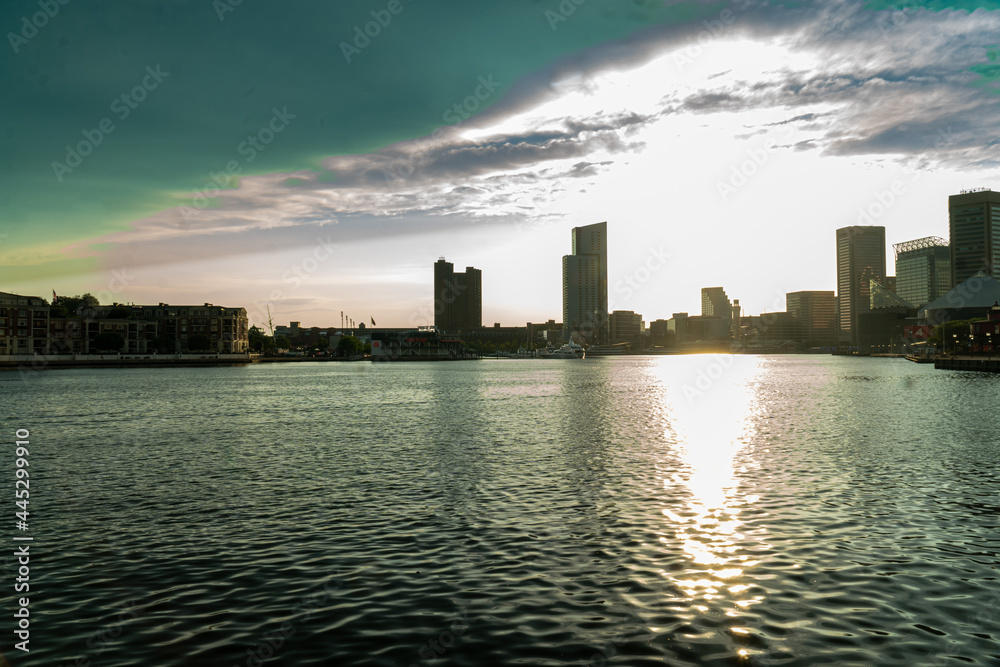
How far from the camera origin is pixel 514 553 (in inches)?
778

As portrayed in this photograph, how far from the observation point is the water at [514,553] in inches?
535

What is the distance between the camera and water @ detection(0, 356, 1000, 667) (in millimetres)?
13578

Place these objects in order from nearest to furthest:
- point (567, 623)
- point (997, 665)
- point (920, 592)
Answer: point (997, 665), point (567, 623), point (920, 592)

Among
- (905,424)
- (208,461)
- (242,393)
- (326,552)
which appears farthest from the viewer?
(242,393)

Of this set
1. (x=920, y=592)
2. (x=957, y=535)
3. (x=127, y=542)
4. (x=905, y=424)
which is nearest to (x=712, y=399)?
(x=905, y=424)

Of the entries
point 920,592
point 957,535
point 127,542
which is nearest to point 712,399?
point 957,535

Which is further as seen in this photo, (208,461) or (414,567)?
(208,461)

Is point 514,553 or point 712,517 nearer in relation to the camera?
point 514,553

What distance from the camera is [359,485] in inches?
1204

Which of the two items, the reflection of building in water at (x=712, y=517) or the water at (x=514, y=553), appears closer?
the water at (x=514, y=553)

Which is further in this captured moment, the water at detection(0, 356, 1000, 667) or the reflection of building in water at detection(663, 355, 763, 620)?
the reflection of building in water at detection(663, 355, 763, 620)

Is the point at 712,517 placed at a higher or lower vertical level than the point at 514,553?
lower

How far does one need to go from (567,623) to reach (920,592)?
392 inches

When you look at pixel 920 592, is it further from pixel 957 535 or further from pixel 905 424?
pixel 905 424
